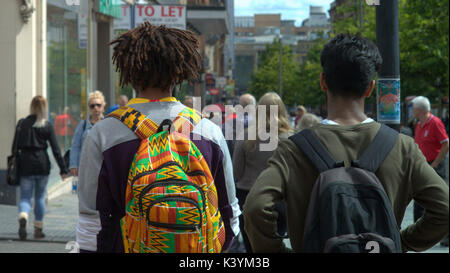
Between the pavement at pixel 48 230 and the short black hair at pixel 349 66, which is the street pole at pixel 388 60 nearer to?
the short black hair at pixel 349 66

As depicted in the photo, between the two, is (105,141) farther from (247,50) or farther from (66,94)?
(247,50)

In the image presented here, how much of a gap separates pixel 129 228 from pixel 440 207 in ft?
3.78

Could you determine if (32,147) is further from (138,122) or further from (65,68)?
(65,68)

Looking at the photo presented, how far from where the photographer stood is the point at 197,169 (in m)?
2.79

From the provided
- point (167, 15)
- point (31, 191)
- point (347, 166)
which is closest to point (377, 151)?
point (347, 166)

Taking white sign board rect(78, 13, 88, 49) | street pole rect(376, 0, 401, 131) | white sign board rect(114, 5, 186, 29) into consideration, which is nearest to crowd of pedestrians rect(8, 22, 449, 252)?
street pole rect(376, 0, 401, 131)

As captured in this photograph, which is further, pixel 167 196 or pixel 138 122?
pixel 138 122

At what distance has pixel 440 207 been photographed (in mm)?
2502

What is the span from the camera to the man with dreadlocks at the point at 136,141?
2.87 m

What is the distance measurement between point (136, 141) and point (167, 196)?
0.31m

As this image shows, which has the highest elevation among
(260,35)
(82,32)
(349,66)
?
(260,35)

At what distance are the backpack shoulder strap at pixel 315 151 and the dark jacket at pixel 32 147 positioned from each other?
7.07 meters
